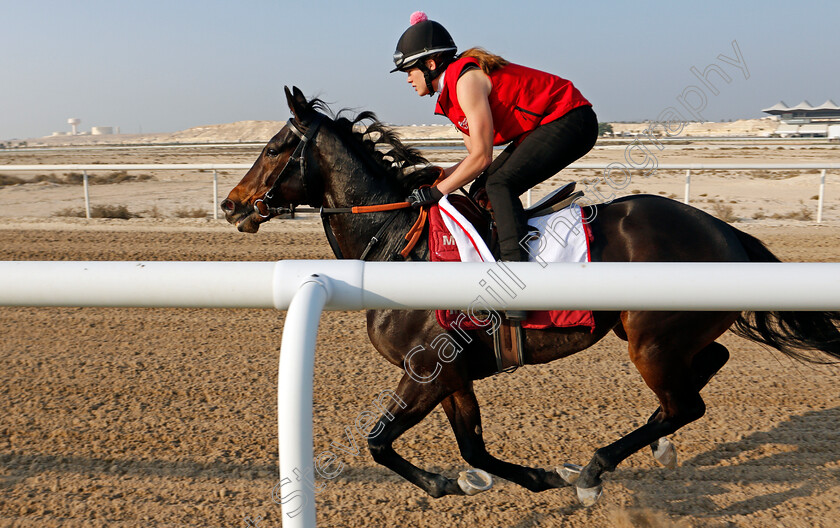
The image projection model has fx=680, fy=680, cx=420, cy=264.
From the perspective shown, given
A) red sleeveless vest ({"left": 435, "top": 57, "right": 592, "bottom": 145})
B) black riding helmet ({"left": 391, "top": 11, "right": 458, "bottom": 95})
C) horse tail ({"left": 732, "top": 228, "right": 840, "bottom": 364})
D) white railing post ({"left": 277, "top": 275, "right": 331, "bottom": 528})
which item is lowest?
horse tail ({"left": 732, "top": 228, "right": 840, "bottom": 364})

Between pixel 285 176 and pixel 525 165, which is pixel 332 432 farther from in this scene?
pixel 525 165

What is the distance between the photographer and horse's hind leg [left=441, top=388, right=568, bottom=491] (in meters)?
2.66

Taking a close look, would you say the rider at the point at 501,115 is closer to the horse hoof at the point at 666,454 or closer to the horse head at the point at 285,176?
the horse head at the point at 285,176

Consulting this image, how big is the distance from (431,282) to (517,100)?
1723mm

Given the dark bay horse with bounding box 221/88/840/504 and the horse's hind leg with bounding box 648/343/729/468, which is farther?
the horse's hind leg with bounding box 648/343/729/468

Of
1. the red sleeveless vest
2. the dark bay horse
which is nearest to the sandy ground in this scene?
the dark bay horse

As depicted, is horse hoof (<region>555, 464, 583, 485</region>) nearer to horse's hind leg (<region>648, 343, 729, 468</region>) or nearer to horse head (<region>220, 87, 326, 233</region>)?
horse's hind leg (<region>648, 343, 729, 468</region>)

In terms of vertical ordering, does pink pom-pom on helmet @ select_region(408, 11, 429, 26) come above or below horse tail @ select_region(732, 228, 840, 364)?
above

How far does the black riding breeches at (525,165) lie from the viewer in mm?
2525

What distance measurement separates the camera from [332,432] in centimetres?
327

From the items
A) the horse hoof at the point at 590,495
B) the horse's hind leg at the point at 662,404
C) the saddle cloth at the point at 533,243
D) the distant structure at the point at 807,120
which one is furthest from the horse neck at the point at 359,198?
the distant structure at the point at 807,120

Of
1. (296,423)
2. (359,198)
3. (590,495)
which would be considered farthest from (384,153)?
(296,423)

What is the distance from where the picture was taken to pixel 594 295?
3.56 feet

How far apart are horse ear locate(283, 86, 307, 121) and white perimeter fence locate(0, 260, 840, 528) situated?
1.97m
